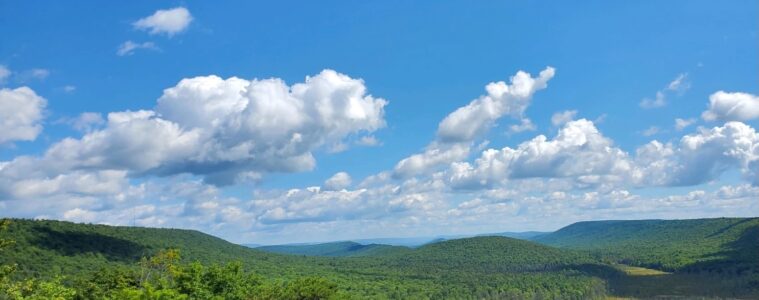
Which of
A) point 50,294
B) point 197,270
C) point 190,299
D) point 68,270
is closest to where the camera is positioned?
point 50,294

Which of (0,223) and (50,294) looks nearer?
(0,223)

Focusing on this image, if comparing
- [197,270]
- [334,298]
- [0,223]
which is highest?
[0,223]

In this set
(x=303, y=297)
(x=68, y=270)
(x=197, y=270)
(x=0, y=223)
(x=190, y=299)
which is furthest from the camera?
(x=68, y=270)

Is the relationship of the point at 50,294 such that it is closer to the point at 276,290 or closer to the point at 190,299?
the point at 190,299

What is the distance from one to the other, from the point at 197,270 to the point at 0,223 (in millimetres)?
36782

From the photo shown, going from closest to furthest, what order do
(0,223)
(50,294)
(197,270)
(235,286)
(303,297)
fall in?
(0,223)
(50,294)
(197,270)
(235,286)
(303,297)

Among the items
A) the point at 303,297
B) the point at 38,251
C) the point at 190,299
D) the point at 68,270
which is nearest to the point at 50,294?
the point at 190,299

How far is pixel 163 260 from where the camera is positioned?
76375mm

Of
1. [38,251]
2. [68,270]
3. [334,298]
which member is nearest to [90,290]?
[334,298]

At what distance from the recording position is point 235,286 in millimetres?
81438

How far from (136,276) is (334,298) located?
3395 cm

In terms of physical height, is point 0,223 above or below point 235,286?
above

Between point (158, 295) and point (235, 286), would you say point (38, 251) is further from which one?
point (158, 295)

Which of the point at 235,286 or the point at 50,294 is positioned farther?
the point at 235,286
